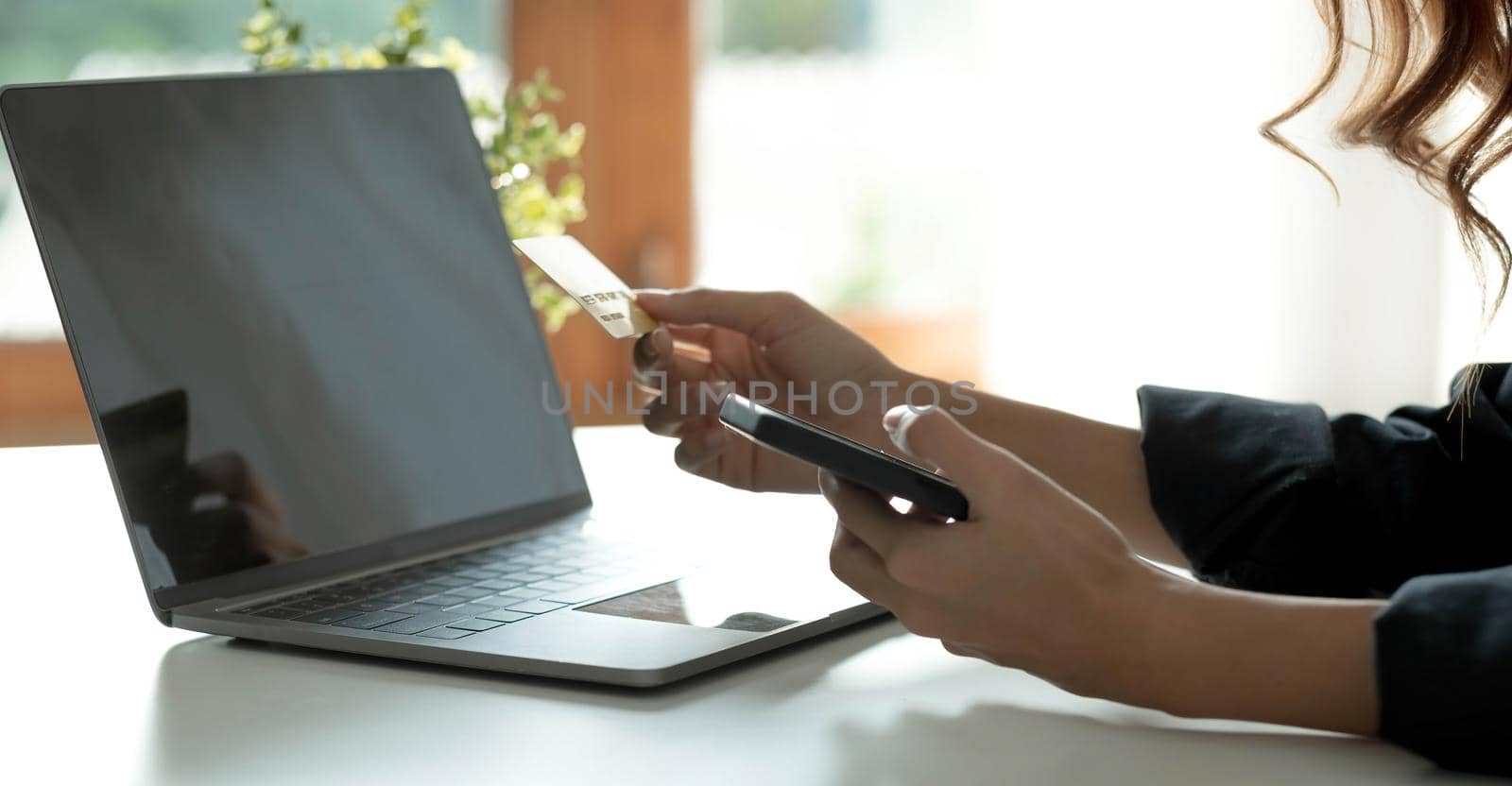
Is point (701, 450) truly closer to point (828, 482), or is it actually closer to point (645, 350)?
point (645, 350)

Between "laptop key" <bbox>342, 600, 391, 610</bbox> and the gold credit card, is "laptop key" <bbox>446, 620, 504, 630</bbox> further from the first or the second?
the gold credit card

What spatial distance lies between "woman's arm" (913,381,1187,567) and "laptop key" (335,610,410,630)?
16.4 inches

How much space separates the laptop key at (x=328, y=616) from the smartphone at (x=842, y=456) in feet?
0.77

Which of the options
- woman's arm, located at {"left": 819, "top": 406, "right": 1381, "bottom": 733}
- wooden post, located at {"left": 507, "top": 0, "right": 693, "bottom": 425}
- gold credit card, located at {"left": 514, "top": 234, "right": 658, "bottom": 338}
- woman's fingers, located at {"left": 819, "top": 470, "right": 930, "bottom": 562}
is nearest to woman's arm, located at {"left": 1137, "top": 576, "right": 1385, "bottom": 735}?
woman's arm, located at {"left": 819, "top": 406, "right": 1381, "bottom": 733}

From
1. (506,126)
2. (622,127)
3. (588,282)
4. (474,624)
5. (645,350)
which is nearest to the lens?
(474,624)

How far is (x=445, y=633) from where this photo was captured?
624 millimetres

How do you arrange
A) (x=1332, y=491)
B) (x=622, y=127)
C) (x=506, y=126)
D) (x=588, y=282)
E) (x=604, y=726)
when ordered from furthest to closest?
(x=622, y=127) → (x=506, y=126) → (x=588, y=282) → (x=1332, y=491) → (x=604, y=726)

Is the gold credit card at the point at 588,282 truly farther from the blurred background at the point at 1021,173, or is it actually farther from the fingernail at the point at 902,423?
the blurred background at the point at 1021,173

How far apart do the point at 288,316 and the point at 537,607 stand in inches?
9.9

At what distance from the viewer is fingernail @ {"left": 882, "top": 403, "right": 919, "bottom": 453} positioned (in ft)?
1.85

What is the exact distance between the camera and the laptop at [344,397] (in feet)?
2.18

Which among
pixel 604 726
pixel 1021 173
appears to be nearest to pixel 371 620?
pixel 604 726

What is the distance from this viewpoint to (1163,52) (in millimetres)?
2391

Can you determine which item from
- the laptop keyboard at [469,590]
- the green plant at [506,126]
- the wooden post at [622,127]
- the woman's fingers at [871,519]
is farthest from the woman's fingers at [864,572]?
the wooden post at [622,127]
